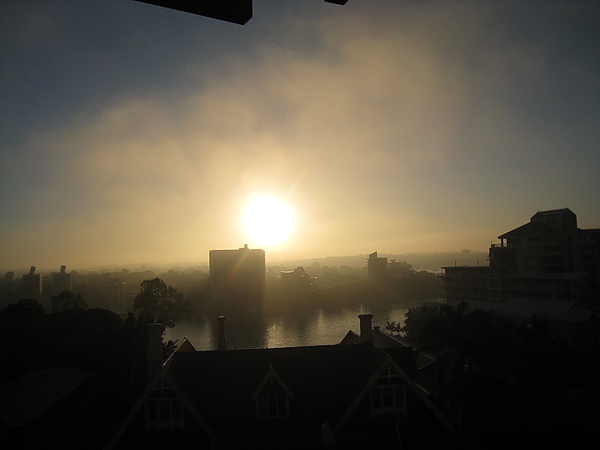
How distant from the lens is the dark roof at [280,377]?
11198 millimetres

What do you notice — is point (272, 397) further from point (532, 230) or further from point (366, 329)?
point (532, 230)

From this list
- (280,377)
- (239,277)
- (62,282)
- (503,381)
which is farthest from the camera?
(62,282)

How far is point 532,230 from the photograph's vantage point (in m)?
57.5

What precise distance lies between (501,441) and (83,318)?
113 feet

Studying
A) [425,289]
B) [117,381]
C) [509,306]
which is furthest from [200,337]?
[425,289]

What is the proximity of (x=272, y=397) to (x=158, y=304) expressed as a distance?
33300 millimetres

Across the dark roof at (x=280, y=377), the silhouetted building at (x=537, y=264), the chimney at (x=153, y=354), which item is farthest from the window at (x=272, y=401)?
the silhouetted building at (x=537, y=264)

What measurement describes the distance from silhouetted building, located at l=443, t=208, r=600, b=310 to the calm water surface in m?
12.8

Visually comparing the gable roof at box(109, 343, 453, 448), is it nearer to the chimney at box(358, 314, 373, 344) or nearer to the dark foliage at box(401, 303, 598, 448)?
the chimney at box(358, 314, 373, 344)

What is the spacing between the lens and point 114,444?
10.3 meters

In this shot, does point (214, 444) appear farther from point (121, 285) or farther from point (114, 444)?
point (121, 285)

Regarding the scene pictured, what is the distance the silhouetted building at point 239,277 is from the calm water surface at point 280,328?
11.4m

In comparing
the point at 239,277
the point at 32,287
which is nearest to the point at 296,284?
the point at 239,277

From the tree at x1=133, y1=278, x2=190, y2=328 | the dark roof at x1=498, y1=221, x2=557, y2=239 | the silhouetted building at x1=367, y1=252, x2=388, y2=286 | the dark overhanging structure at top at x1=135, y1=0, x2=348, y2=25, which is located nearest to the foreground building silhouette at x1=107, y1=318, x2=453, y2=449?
the dark overhanging structure at top at x1=135, y1=0, x2=348, y2=25
